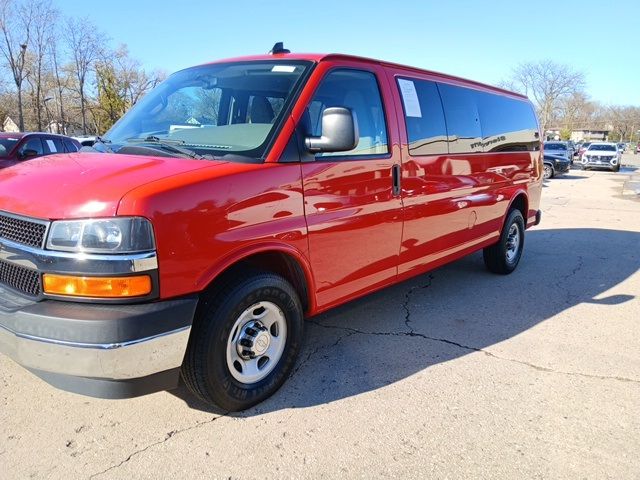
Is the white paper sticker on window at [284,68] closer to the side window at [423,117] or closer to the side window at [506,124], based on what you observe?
the side window at [423,117]

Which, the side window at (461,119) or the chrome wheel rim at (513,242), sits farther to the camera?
the chrome wheel rim at (513,242)

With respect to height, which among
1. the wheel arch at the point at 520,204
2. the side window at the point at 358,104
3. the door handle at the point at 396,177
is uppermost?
the side window at the point at 358,104

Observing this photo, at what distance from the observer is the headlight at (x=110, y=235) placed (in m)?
2.22

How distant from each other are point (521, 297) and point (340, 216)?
293 cm

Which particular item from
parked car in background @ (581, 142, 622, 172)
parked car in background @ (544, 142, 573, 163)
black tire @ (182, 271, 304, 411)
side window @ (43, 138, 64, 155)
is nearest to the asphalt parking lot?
black tire @ (182, 271, 304, 411)

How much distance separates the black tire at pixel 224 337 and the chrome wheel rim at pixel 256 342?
4 cm

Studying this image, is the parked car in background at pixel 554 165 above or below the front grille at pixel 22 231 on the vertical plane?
below

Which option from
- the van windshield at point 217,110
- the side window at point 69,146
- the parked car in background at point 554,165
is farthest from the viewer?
the parked car in background at point 554,165

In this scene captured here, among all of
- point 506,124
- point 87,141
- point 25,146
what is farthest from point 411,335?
point 87,141

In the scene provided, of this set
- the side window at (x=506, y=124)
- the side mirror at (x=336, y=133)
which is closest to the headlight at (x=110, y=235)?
the side mirror at (x=336, y=133)

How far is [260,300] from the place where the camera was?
285 centimetres

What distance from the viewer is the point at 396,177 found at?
3.67 metres

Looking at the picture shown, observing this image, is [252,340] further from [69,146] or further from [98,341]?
[69,146]

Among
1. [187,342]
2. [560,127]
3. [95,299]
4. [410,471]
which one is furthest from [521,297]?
[560,127]
